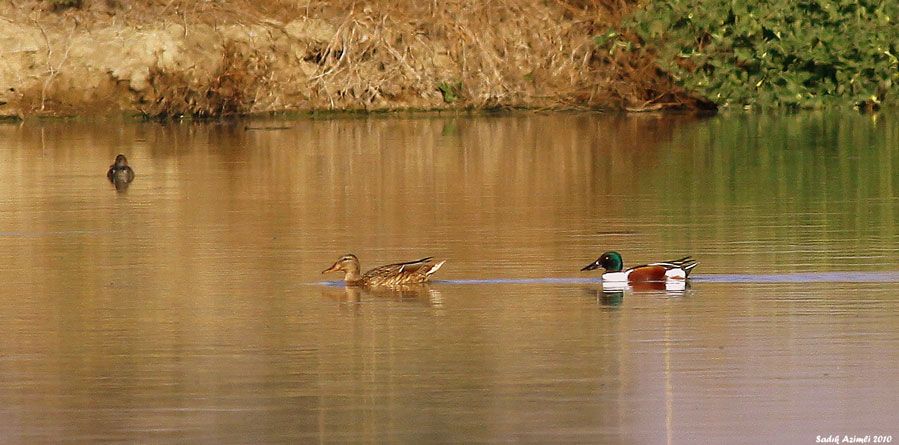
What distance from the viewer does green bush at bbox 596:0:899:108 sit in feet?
111

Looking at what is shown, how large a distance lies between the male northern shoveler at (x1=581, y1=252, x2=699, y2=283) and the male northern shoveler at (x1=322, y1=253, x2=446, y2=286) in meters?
1.05

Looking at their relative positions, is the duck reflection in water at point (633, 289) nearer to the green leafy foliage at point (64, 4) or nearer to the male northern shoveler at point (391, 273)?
the male northern shoveler at point (391, 273)

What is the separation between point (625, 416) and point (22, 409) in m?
2.62

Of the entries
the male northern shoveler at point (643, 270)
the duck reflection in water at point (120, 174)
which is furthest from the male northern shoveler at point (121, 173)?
the male northern shoveler at point (643, 270)

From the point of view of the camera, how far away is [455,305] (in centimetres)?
1219

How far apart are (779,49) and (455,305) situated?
75.1ft

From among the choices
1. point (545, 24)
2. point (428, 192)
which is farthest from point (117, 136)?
point (428, 192)

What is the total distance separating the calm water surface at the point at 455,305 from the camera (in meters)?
8.82

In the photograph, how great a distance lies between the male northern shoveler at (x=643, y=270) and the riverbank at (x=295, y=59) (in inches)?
862

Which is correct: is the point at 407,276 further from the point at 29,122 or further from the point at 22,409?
the point at 29,122

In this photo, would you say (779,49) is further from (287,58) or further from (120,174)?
(120,174)

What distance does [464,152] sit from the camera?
26.1 metres

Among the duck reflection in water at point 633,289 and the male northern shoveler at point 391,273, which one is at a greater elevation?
the male northern shoveler at point 391,273

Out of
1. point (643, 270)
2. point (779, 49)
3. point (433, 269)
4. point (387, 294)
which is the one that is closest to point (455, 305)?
point (387, 294)
